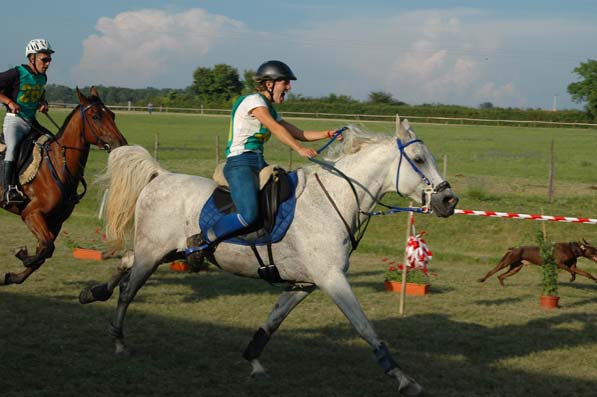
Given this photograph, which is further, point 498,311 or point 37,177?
point 498,311

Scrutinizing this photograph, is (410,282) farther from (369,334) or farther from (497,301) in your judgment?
(369,334)

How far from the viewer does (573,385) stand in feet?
23.1

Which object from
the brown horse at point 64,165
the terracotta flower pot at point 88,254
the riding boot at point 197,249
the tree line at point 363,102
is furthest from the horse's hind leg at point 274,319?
the tree line at point 363,102

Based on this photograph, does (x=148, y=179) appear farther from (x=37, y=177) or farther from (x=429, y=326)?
(x=429, y=326)

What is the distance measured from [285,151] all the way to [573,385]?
34.2 metres

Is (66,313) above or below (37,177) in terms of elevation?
below

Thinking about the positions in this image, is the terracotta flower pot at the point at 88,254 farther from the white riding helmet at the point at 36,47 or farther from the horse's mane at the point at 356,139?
the horse's mane at the point at 356,139

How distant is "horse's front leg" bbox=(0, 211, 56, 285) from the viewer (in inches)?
375

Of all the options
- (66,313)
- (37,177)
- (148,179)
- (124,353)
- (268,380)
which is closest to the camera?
(268,380)

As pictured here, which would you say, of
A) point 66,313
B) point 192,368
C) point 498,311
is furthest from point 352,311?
point 498,311

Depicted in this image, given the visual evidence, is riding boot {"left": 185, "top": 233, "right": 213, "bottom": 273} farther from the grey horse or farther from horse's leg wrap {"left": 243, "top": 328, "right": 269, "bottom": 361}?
horse's leg wrap {"left": 243, "top": 328, "right": 269, "bottom": 361}

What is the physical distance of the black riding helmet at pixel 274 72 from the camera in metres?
6.67

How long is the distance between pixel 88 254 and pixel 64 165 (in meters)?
4.04

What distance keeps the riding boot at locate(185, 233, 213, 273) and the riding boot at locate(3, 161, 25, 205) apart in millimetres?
3844
